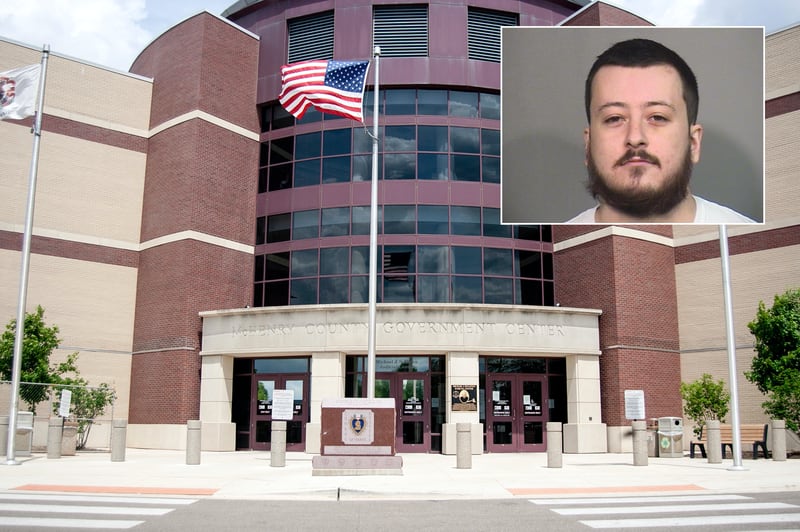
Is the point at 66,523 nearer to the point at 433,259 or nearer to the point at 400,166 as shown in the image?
the point at 433,259

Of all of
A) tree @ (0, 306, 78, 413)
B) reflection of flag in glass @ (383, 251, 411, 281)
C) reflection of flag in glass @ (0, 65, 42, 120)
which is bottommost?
tree @ (0, 306, 78, 413)

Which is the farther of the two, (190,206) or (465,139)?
(465,139)

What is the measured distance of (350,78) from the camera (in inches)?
877

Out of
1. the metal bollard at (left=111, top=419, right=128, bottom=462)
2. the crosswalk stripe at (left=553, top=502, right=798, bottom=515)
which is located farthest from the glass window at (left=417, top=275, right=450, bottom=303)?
the crosswalk stripe at (left=553, top=502, right=798, bottom=515)

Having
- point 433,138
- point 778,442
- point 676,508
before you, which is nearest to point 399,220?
point 433,138

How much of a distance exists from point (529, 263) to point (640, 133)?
27.8 ft

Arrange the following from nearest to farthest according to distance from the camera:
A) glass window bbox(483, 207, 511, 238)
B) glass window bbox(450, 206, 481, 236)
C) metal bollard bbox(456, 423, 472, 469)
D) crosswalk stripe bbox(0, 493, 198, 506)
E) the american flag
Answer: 1. crosswalk stripe bbox(0, 493, 198, 506)
2. metal bollard bbox(456, 423, 472, 469)
3. the american flag
4. glass window bbox(450, 206, 481, 236)
5. glass window bbox(483, 207, 511, 238)

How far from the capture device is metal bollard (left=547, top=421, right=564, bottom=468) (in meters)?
20.6

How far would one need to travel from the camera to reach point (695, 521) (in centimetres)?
1148

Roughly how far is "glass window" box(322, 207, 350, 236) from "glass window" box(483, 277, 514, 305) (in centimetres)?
631

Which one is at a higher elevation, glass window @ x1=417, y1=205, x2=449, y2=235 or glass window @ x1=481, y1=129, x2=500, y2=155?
glass window @ x1=481, y1=129, x2=500, y2=155

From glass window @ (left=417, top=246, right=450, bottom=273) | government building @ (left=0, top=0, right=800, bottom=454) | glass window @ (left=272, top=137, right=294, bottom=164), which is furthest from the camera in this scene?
glass window @ (left=272, top=137, right=294, bottom=164)

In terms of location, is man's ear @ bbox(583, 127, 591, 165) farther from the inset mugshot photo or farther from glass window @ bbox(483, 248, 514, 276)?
glass window @ bbox(483, 248, 514, 276)

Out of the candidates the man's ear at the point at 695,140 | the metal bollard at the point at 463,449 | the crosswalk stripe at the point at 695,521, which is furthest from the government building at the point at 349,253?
the crosswalk stripe at the point at 695,521
